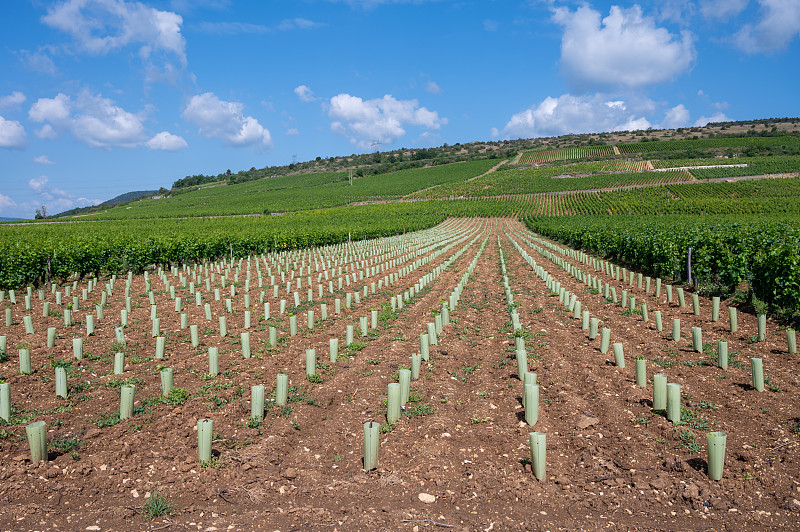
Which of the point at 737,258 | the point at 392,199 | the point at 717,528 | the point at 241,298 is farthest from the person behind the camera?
the point at 392,199

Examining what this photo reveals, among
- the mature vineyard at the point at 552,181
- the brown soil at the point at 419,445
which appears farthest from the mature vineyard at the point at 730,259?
the mature vineyard at the point at 552,181

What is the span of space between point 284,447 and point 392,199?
288 feet

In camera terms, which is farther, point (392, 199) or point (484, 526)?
point (392, 199)

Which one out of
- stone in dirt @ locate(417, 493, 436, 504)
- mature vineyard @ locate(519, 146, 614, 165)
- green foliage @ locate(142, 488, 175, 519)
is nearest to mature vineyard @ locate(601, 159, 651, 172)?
mature vineyard @ locate(519, 146, 614, 165)

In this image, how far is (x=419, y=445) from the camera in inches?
210

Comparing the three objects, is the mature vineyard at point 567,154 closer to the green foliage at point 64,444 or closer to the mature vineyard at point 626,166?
the mature vineyard at point 626,166

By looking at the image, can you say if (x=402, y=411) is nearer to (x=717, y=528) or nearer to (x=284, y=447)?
(x=284, y=447)

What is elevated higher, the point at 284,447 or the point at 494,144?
the point at 494,144

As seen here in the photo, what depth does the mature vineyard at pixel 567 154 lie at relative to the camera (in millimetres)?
125106

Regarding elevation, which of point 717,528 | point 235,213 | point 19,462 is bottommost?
point 717,528

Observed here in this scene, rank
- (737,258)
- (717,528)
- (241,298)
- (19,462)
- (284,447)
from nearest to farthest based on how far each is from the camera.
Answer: (717,528), (19,462), (284,447), (737,258), (241,298)

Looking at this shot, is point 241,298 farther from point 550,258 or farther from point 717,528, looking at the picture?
point 550,258

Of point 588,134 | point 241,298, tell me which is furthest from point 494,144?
point 241,298

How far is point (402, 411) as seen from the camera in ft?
20.2
